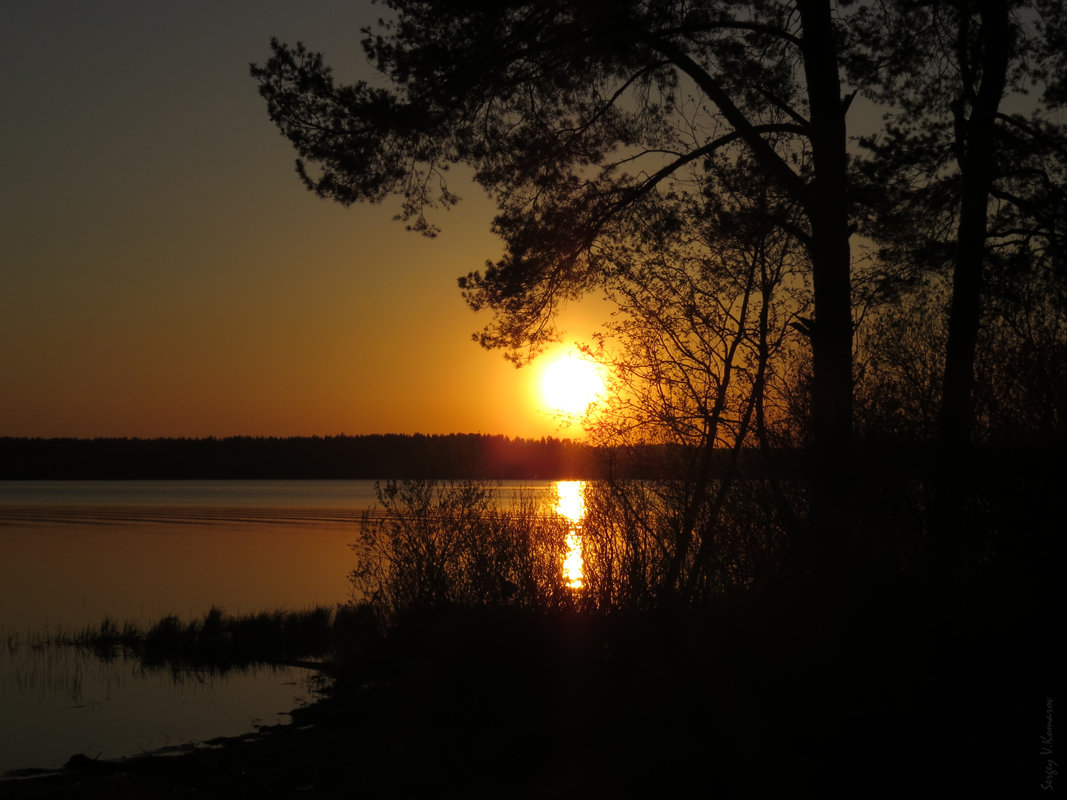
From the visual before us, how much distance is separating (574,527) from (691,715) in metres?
5.72

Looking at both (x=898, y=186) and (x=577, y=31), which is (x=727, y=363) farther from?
(x=577, y=31)

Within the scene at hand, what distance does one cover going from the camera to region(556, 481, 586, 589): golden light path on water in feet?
42.7

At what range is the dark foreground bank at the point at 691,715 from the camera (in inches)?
274

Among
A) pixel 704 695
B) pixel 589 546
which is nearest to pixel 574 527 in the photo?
pixel 589 546

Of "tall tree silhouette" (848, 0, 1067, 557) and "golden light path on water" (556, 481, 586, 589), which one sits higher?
"tall tree silhouette" (848, 0, 1067, 557)

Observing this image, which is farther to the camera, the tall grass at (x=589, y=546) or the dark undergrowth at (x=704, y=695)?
the tall grass at (x=589, y=546)

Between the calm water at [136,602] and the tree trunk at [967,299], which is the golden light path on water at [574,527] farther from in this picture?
the tree trunk at [967,299]

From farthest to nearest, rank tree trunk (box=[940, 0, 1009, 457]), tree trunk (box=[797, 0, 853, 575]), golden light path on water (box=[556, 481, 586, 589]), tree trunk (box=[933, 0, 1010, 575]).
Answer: golden light path on water (box=[556, 481, 586, 589]), tree trunk (box=[940, 0, 1009, 457]), tree trunk (box=[933, 0, 1010, 575]), tree trunk (box=[797, 0, 853, 575])

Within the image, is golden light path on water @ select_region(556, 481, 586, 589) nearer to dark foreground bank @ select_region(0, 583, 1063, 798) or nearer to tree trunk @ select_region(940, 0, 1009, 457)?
dark foreground bank @ select_region(0, 583, 1063, 798)

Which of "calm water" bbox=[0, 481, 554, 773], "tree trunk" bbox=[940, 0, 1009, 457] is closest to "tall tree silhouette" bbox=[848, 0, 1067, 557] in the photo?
"tree trunk" bbox=[940, 0, 1009, 457]

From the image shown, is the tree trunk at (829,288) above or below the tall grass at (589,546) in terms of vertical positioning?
above

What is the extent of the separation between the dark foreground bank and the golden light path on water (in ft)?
5.90

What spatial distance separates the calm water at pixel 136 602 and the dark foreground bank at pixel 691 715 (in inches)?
131

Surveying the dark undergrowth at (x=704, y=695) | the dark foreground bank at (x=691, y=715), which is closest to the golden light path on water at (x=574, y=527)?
the dark undergrowth at (x=704, y=695)
